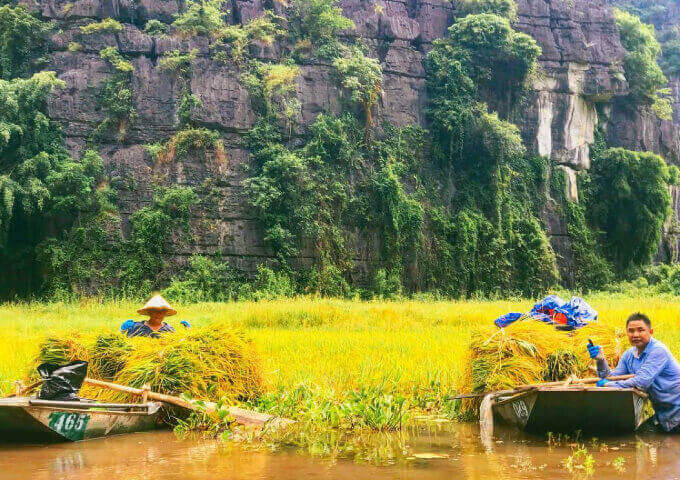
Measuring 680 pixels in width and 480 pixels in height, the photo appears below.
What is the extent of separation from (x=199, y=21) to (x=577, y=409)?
67.2 feet

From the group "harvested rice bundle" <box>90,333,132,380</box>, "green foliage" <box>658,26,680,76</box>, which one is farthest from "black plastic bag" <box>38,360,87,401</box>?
"green foliage" <box>658,26,680,76</box>

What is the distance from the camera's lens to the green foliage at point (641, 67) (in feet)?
96.1

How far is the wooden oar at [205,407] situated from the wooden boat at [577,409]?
6.55 feet

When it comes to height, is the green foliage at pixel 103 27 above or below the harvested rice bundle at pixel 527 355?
above

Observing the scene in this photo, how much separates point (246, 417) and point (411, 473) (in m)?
1.89

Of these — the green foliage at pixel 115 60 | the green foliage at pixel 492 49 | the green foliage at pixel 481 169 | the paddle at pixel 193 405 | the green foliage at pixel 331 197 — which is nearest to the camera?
the paddle at pixel 193 405

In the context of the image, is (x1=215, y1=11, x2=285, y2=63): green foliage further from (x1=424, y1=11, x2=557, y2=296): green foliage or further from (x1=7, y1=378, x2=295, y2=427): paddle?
(x1=7, y1=378, x2=295, y2=427): paddle

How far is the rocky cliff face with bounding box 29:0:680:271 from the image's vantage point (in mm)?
21641

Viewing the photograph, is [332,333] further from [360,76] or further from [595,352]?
[360,76]

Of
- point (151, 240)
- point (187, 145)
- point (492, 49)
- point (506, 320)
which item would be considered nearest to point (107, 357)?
point (506, 320)

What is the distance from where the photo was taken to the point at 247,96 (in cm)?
2303

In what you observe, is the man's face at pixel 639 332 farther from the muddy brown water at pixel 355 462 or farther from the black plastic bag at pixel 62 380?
the black plastic bag at pixel 62 380

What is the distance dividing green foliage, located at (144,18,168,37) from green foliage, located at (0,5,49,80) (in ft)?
9.86

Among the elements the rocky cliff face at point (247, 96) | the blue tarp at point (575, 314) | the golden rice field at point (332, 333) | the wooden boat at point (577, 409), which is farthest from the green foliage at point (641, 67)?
the wooden boat at point (577, 409)
